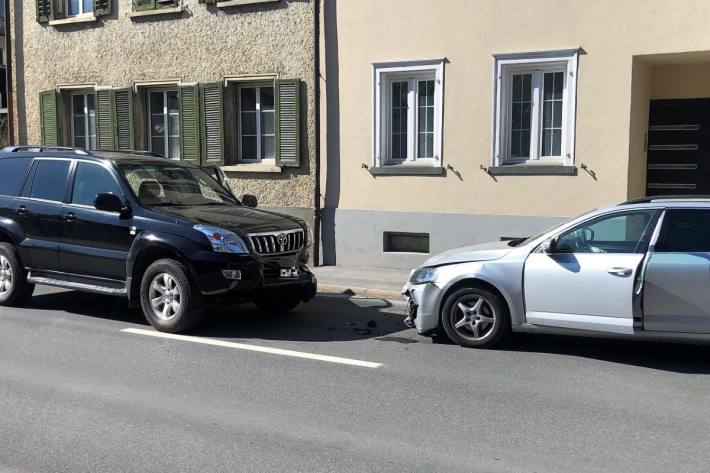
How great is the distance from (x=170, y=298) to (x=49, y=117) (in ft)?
32.7

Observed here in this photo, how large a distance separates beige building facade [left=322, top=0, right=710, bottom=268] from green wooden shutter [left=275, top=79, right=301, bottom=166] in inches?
21.2

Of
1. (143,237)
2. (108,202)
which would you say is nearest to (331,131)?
(108,202)

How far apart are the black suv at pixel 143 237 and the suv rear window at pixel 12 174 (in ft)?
0.05

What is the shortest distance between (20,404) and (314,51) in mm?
8810

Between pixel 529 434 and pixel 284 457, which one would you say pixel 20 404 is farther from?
pixel 529 434

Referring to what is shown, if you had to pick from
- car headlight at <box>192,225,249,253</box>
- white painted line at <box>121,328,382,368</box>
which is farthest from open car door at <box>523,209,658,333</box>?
car headlight at <box>192,225,249,253</box>

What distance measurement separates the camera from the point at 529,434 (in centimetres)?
482

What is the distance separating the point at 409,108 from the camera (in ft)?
40.4

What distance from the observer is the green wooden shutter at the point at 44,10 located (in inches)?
611

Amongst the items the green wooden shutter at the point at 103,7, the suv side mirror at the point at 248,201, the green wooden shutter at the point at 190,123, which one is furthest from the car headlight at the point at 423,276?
the green wooden shutter at the point at 103,7

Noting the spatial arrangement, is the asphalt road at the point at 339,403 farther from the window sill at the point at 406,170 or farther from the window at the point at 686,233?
the window sill at the point at 406,170

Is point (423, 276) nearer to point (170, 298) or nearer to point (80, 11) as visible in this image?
point (170, 298)

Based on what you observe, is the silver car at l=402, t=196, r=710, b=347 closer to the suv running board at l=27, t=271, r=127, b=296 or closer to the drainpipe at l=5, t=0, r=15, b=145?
the suv running board at l=27, t=271, r=127, b=296

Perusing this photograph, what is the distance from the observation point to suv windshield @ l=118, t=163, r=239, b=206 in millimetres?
8328
